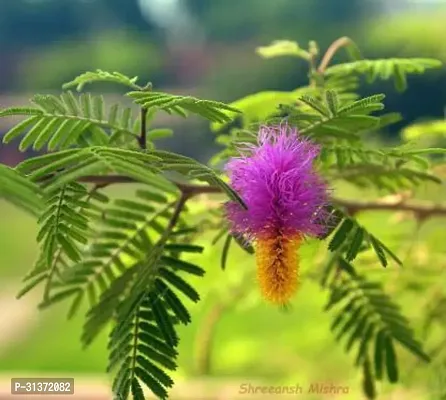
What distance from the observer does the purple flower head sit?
265mm

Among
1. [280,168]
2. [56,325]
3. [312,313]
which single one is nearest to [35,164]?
[280,168]

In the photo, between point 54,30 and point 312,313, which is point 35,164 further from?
point 54,30

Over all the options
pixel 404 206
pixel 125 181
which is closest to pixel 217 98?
pixel 404 206

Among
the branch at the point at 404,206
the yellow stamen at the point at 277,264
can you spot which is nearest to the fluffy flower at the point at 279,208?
the yellow stamen at the point at 277,264

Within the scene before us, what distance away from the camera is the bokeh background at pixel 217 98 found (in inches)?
22.0

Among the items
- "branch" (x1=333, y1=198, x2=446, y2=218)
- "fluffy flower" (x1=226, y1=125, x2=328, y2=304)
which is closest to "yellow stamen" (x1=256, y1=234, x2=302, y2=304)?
"fluffy flower" (x1=226, y1=125, x2=328, y2=304)

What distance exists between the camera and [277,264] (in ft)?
Answer: 0.87

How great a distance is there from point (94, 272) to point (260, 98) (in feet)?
0.41

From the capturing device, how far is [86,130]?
344 millimetres

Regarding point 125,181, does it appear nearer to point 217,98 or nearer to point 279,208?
point 279,208

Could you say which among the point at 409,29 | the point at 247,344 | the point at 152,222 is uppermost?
the point at 409,29

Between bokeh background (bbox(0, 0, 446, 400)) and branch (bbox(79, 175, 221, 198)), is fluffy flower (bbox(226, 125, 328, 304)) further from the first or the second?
bokeh background (bbox(0, 0, 446, 400))

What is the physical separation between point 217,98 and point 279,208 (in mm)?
403

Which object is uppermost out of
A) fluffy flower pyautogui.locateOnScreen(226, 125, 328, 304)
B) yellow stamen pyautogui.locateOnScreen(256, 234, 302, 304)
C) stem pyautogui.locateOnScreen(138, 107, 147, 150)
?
stem pyautogui.locateOnScreen(138, 107, 147, 150)
